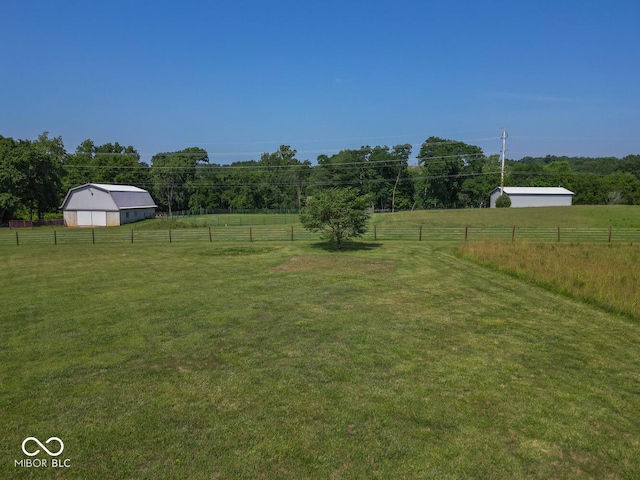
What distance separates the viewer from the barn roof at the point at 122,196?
5209cm

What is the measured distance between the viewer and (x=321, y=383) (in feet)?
22.0

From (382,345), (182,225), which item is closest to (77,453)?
(382,345)

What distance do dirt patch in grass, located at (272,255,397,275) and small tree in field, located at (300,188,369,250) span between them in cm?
250

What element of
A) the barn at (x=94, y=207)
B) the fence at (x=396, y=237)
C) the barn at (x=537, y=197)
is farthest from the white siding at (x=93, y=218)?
the barn at (x=537, y=197)

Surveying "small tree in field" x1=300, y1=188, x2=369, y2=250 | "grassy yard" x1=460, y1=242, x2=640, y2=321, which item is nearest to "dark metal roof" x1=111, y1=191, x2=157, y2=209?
"small tree in field" x1=300, y1=188, x2=369, y2=250

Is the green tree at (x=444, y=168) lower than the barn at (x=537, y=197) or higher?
higher

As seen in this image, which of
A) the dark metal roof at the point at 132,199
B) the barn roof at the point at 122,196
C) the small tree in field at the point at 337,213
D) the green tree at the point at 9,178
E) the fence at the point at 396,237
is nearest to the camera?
the small tree in field at the point at 337,213

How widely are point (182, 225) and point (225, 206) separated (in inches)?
1599

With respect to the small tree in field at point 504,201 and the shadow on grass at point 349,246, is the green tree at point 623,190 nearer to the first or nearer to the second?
the small tree in field at point 504,201

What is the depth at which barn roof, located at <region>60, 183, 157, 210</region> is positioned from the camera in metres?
52.1

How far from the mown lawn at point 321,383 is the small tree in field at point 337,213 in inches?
355

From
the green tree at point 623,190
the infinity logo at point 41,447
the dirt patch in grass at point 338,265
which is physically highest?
the green tree at point 623,190

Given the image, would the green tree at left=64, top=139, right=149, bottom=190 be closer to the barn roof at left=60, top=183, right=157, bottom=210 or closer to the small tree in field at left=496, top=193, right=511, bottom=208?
the barn roof at left=60, top=183, right=157, bottom=210

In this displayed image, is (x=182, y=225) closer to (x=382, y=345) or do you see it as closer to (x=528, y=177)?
(x=382, y=345)
